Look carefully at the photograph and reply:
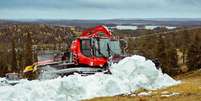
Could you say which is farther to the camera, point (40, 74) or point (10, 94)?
point (40, 74)

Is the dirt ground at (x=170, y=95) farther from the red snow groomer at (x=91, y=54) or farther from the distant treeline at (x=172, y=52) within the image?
the distant treeline at (x=172, y=52)

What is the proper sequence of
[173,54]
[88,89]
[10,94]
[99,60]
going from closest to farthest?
[10,94] < [88,89] < [99,60] < [173,54]

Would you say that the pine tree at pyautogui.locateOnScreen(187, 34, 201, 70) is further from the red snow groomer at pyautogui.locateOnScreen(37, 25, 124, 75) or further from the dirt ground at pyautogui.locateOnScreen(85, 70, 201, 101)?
the dirt ground at pyautogui.locateOnScreen(85, 70, 201, 101)

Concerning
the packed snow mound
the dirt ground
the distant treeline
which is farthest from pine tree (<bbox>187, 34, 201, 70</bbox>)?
the dirt ground

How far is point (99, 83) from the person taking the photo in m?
29.9

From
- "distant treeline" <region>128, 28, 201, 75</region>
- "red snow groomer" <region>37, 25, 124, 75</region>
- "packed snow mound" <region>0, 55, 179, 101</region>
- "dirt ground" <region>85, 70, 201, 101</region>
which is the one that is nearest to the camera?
"dirt ground" <region>85, 70, 201, 101</region>

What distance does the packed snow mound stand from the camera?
27.2 m

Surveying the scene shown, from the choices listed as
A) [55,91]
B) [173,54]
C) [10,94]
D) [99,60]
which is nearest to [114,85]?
[55,91]

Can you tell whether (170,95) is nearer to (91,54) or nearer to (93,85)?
(93,85)

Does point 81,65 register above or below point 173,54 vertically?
above

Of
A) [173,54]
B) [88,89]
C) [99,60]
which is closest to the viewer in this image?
[88,89]

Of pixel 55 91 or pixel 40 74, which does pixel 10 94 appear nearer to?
pixel 55 91

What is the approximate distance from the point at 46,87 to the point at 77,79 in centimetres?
217

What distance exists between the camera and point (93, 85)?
29.7m
